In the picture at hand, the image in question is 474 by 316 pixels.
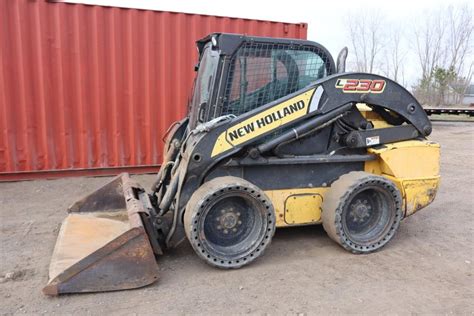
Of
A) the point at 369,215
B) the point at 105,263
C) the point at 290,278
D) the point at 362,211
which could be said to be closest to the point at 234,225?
the point at 290,278

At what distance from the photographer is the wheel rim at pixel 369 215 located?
166 inches

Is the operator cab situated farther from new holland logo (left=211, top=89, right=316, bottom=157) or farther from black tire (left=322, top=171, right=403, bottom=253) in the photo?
black tire (left=322, top=171, right=403, bottom=253)

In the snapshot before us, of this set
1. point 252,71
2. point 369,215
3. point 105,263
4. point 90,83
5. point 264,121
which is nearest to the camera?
point 105,263

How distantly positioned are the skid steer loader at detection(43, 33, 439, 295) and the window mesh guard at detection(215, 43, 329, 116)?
10mm

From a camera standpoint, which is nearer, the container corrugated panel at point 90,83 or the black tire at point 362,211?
the black tire at point 362,211

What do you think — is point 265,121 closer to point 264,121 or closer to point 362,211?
point 264,121

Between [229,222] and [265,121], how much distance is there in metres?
1.02

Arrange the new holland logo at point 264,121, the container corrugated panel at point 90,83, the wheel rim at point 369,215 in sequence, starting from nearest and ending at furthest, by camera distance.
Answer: the new holland logo at point 264,121
the wheel rim at point 369,215
the container corrugated panel at point 90,83

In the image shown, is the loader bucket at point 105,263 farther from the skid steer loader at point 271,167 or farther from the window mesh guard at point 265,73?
the window mesh guard at point 265,73

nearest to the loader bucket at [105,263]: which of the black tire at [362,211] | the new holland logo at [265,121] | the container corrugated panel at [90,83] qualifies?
the new holland logo at [265,121]

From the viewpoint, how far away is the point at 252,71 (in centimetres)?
419

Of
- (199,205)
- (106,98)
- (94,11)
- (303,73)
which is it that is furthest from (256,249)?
(94,11)

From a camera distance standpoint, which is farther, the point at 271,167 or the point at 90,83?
the point at 90,83

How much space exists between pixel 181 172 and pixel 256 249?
1003 millimetres
